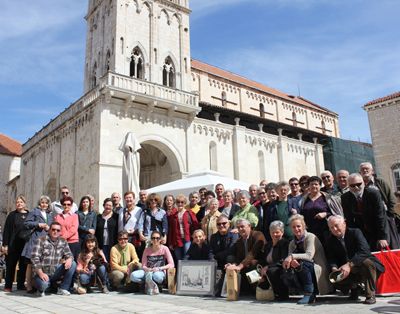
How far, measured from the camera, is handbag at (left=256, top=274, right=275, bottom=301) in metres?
5.96

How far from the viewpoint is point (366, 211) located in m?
5.90

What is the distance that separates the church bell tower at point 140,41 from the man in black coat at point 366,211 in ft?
54.4

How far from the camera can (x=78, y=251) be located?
7797mm

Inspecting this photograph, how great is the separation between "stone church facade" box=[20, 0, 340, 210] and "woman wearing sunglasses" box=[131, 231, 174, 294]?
1094cm

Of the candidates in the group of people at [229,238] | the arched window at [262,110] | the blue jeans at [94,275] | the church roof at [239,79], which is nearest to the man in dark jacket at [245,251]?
the group of people at [229,238]

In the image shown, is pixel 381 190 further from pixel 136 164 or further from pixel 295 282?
pixel 136 164

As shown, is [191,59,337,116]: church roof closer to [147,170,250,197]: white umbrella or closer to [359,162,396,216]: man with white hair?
[147,170,250,197]: white umbrella

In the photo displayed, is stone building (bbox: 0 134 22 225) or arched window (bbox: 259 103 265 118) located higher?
arched window (bbox: 259 103 265 118)

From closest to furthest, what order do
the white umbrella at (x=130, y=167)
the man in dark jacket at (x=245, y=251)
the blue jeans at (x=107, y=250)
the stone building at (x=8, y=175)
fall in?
the man in dark jacket at (x=245, y=251) → the blue jeans at (x=107, y=250) → the white umbrella at (x=130, y=167) → the stone building at (x=8, y=175)

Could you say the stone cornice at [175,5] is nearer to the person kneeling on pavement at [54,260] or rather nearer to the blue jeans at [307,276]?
the person kneeling on pavement at [54,260]

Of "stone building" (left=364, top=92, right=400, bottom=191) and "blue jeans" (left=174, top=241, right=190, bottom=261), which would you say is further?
"stone building" (left=364, top=92, right=400, bottom=191)

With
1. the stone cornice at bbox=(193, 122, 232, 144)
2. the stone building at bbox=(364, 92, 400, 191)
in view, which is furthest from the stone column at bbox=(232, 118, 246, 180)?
the stone building at bbox=(364, 92, 400, 191)

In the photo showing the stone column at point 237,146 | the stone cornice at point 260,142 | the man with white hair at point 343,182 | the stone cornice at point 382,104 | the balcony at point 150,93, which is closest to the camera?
the man with white hair at point 343,182

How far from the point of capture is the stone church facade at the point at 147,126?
19.4 metres
